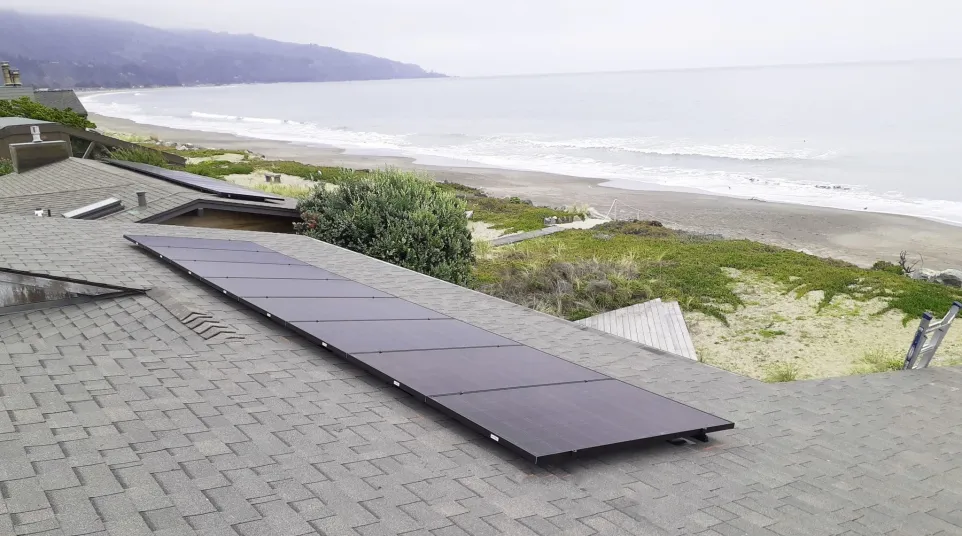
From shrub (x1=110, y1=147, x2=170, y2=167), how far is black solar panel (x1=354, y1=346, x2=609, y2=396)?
24.7 m

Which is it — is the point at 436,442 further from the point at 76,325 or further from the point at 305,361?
the point at 76,325

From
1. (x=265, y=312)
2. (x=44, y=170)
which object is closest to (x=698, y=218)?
(x=44, y=170)

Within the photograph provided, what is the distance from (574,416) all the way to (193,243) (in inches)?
335

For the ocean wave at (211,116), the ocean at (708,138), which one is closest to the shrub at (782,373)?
the ocean at (708,138)

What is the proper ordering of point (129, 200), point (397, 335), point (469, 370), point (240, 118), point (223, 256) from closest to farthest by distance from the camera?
1. point (469, 370)
2. point (397, 335)
3. point (223, 256)
4. point (129, 200)
5. point (240, 118)

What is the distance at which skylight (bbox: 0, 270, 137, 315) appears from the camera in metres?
7.96

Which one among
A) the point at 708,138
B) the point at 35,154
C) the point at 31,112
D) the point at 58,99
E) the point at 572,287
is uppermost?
the point at 708,138

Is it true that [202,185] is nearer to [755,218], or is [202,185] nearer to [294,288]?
[294,288]

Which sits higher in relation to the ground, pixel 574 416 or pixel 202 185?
pixel 202 185

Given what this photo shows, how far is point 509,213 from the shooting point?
1481 inches

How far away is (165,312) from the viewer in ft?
26.1

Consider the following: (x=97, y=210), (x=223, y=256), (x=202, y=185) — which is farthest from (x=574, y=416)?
(x=202, y=185)

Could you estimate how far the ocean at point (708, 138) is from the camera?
51812mm

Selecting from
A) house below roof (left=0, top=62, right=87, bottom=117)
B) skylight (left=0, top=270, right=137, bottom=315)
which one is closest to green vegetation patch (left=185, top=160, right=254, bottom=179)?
house below roof (left=0, top=62, right=87, bottom=117)
